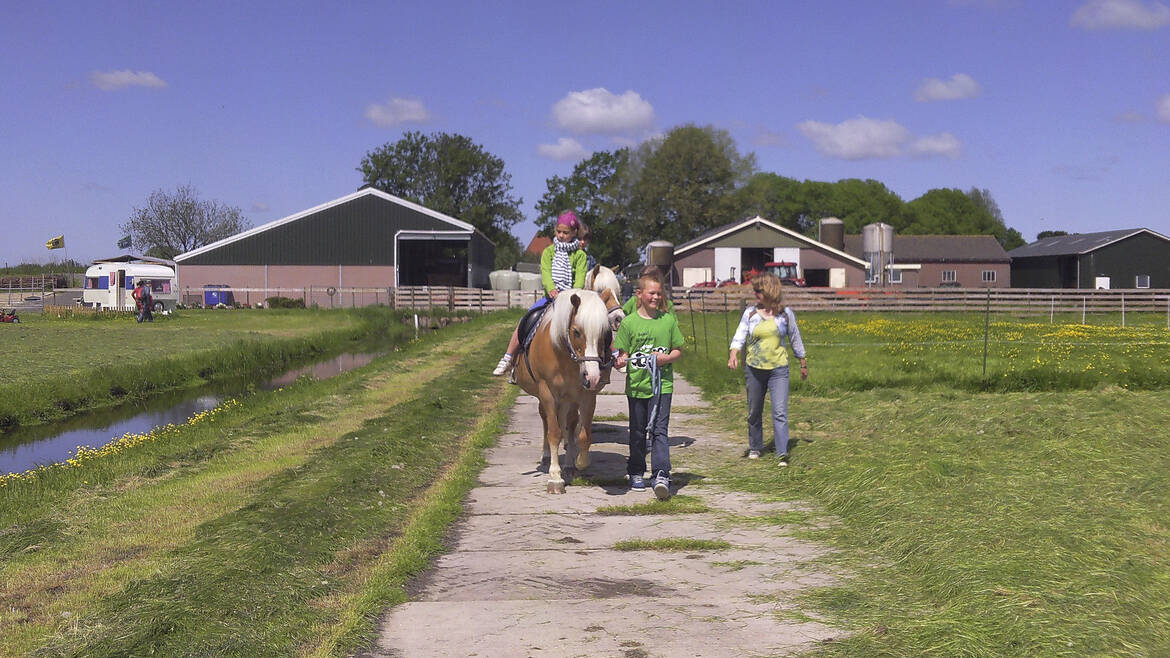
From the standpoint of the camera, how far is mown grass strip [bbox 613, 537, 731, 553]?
23.3 ft

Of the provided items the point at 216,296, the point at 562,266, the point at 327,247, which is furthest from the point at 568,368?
the point at 327,247

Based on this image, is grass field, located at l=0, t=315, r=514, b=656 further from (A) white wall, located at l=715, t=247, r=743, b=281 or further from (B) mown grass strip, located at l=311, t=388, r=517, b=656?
(A) white wall, located at l=715, t=247, r=743, b=281

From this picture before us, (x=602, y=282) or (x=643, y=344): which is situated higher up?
(x=602, y=282)

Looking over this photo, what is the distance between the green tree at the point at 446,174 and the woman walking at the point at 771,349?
105 metres

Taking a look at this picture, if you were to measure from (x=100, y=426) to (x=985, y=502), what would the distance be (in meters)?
15.1

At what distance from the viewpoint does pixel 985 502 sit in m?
7.66

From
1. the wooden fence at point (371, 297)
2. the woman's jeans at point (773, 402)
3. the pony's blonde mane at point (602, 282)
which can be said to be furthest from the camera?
the wooden fence at point (371, 297)

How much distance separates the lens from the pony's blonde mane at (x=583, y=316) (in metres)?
8.54

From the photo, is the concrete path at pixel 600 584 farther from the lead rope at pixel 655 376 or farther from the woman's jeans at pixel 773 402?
the woman's jeans at pixel 773 402

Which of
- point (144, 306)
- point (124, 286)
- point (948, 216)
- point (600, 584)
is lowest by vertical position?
point (600, 584)

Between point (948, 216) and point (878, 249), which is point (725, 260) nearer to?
point (878, 249)

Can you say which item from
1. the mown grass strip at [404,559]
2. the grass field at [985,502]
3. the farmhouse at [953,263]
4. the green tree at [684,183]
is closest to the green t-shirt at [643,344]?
the grass field at [985,502]

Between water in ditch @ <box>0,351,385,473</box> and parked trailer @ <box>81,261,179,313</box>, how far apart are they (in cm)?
3164

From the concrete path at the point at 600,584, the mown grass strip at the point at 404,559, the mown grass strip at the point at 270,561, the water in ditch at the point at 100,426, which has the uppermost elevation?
the mown grass strip at the point at 270,561
